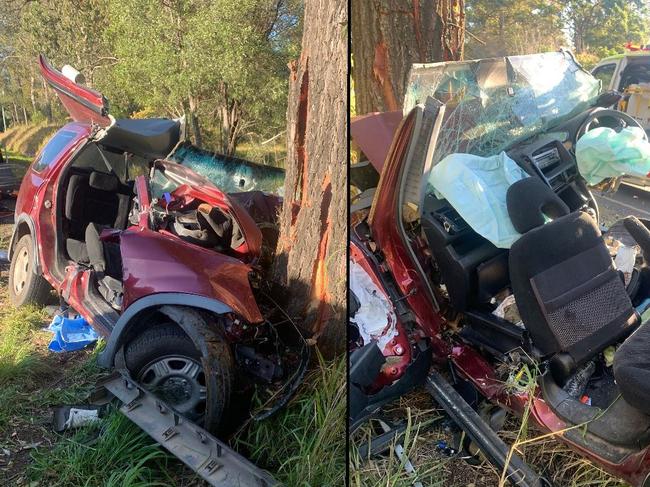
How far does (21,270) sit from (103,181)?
565 millimetres

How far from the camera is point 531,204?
4.39 ft

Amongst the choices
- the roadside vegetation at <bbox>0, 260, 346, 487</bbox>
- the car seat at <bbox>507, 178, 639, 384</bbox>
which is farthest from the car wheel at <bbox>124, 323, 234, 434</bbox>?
the car seat at <bbox>507, 178, 639, 384</bbox>

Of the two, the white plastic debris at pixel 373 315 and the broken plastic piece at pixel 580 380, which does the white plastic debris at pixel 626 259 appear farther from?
the white plastic debris at pixel 373 315

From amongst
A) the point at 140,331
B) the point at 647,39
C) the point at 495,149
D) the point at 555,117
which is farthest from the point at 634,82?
the point at 140,331

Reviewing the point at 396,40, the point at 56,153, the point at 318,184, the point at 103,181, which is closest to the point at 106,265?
the point at 103,181

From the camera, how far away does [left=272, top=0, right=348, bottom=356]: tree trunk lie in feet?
6.16

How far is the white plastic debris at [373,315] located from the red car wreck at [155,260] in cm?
46

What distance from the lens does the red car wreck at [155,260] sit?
81.5 inches

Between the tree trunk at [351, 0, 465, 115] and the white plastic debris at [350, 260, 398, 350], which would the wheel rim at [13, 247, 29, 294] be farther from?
the tree trunk at [351, 0, 465, 115]

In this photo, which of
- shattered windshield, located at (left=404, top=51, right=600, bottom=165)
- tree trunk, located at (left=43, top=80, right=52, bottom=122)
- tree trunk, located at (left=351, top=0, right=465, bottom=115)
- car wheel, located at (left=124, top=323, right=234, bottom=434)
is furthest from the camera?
tree trunk, located at (left=43, top=80, right=52, bottom=122)

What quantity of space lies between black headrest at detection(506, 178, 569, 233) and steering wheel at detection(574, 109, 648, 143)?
20 centimetres

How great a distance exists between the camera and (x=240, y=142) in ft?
8.04

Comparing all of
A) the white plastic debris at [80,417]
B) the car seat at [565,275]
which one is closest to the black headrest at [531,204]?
the car seat at [565,275]

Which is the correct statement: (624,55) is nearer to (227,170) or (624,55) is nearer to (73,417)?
(227,170)
